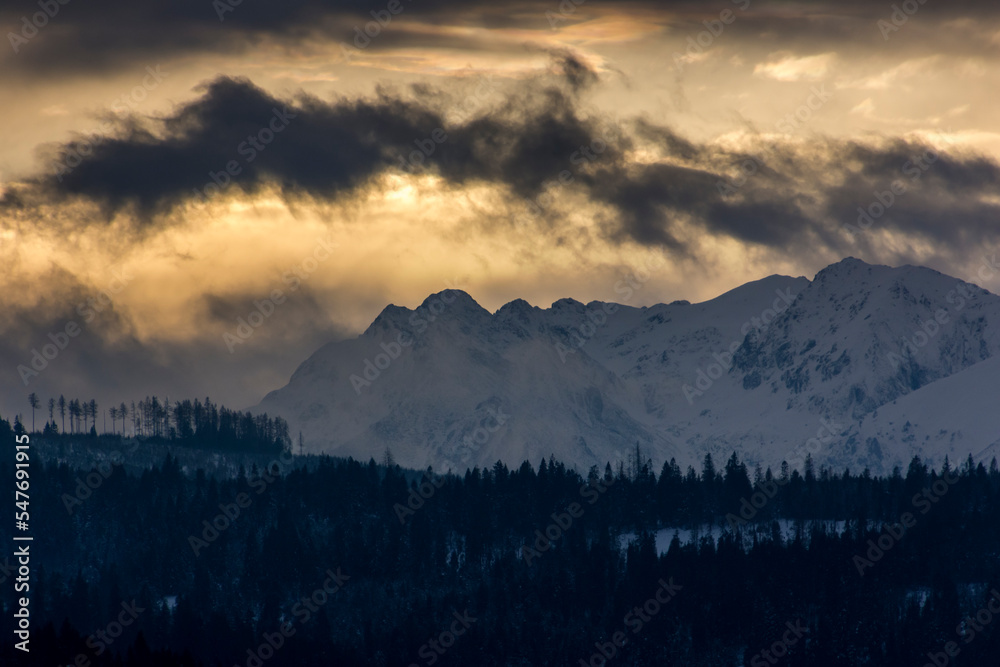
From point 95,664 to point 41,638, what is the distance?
930 cm

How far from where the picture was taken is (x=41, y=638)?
187000mm

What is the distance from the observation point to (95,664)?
598ft

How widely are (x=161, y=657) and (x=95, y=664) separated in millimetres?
9770

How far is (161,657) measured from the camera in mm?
189875

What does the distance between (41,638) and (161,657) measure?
14358mm
